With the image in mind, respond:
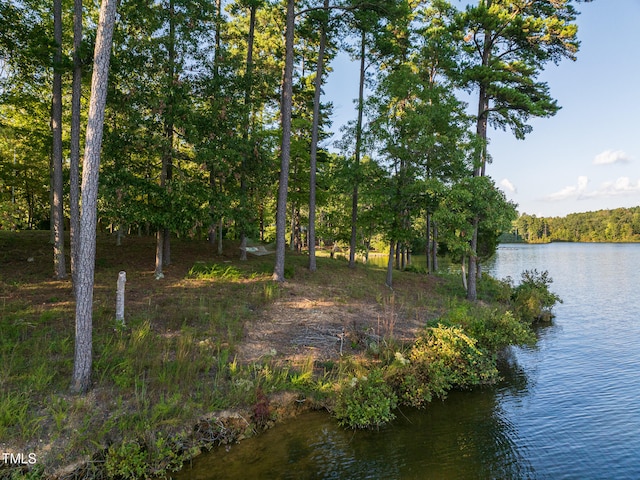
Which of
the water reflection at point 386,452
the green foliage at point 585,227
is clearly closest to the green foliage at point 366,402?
the water reflection at point 386,452

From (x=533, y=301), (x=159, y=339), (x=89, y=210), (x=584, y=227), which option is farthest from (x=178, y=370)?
(x=584, y=227)

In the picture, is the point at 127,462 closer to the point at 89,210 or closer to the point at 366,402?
the point at 89,210

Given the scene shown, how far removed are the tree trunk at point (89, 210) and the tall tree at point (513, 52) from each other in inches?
561

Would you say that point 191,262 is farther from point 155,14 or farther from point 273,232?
point 273,232

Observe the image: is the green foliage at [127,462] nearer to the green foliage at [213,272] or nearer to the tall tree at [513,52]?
the green foliage at [213,272]

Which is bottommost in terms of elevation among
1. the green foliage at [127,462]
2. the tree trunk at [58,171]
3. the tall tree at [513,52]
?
the green foliage at [127,462]

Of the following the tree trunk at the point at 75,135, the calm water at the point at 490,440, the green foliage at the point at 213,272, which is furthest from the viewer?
the green foliage at the point at 213,272

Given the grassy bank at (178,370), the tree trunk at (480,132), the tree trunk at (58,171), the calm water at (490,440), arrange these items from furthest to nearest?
the tree trunk at (480,132) → the tree trunk at (58,171) → the calm water at (490,440) → the grassy bank at (178,370)

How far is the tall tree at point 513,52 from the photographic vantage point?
589 inches

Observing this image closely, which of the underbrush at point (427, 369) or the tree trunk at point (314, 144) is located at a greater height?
the tree trunk at point (314, 144)

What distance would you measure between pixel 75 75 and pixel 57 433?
10656 millimetres

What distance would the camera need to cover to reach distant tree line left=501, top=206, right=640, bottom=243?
11925cm

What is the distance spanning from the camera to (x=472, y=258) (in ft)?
55.6

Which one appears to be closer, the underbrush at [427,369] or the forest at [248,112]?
the underbrush at [427,369]
